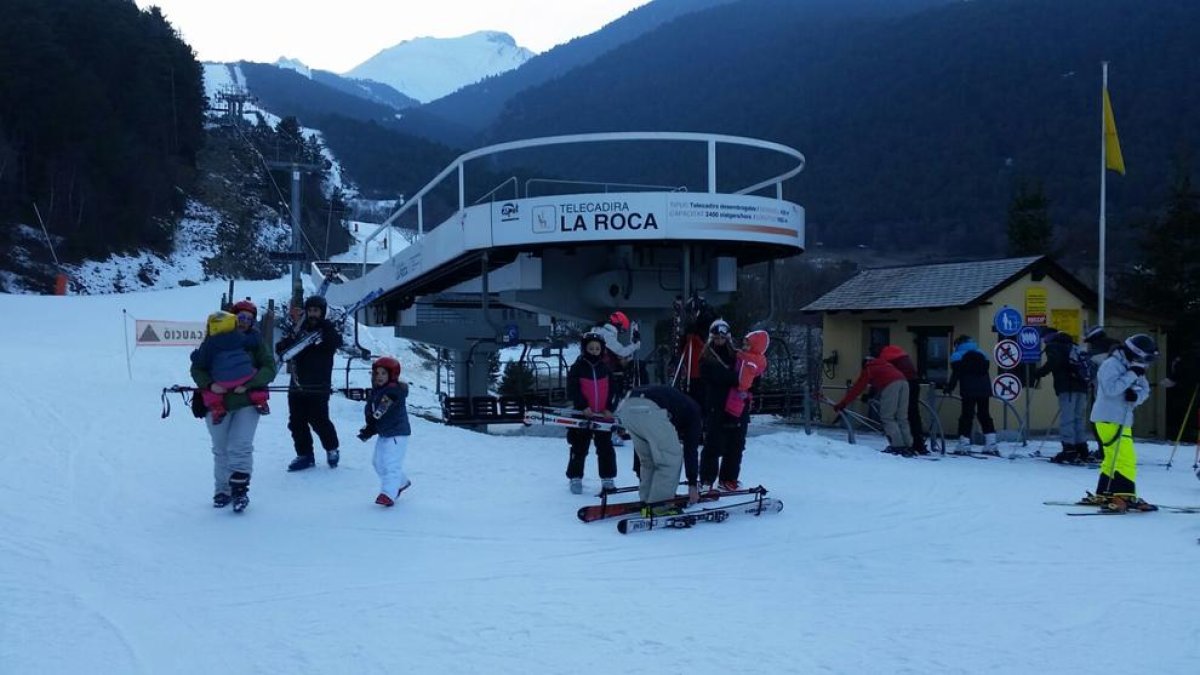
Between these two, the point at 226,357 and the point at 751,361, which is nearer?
the point at 226,357

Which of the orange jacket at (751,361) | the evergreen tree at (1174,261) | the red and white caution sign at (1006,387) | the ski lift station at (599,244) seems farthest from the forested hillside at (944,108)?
the orange jacket at (751,361)

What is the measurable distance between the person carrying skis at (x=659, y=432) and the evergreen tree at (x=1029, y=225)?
112 feet

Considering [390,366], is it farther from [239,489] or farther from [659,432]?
[659,432]

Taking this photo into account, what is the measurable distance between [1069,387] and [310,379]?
981cm

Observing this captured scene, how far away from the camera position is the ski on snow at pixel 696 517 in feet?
24.5

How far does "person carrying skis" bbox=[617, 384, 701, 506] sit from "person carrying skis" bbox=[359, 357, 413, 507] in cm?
200

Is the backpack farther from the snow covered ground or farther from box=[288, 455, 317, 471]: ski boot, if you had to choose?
box=[288, 455, 317, 471]: ski boot

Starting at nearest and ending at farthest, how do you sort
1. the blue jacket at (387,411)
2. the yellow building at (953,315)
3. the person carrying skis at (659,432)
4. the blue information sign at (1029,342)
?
the person carrying skis at (659,432) → the blue jacket at (387,411) → the blue information sign at (1029,342) → the yellow building at (953,315)

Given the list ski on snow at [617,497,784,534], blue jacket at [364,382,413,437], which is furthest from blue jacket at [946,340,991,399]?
blue jacket at [364,382,413,437]

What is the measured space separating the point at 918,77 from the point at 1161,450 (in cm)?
11577

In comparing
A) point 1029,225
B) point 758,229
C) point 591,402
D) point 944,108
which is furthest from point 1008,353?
point 944,108

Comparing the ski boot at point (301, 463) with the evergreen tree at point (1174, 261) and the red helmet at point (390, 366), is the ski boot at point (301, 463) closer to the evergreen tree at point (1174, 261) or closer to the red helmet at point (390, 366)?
the red helmet at point (390, 366)

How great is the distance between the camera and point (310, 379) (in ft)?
30.7

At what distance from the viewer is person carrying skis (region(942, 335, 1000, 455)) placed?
13.1 m
